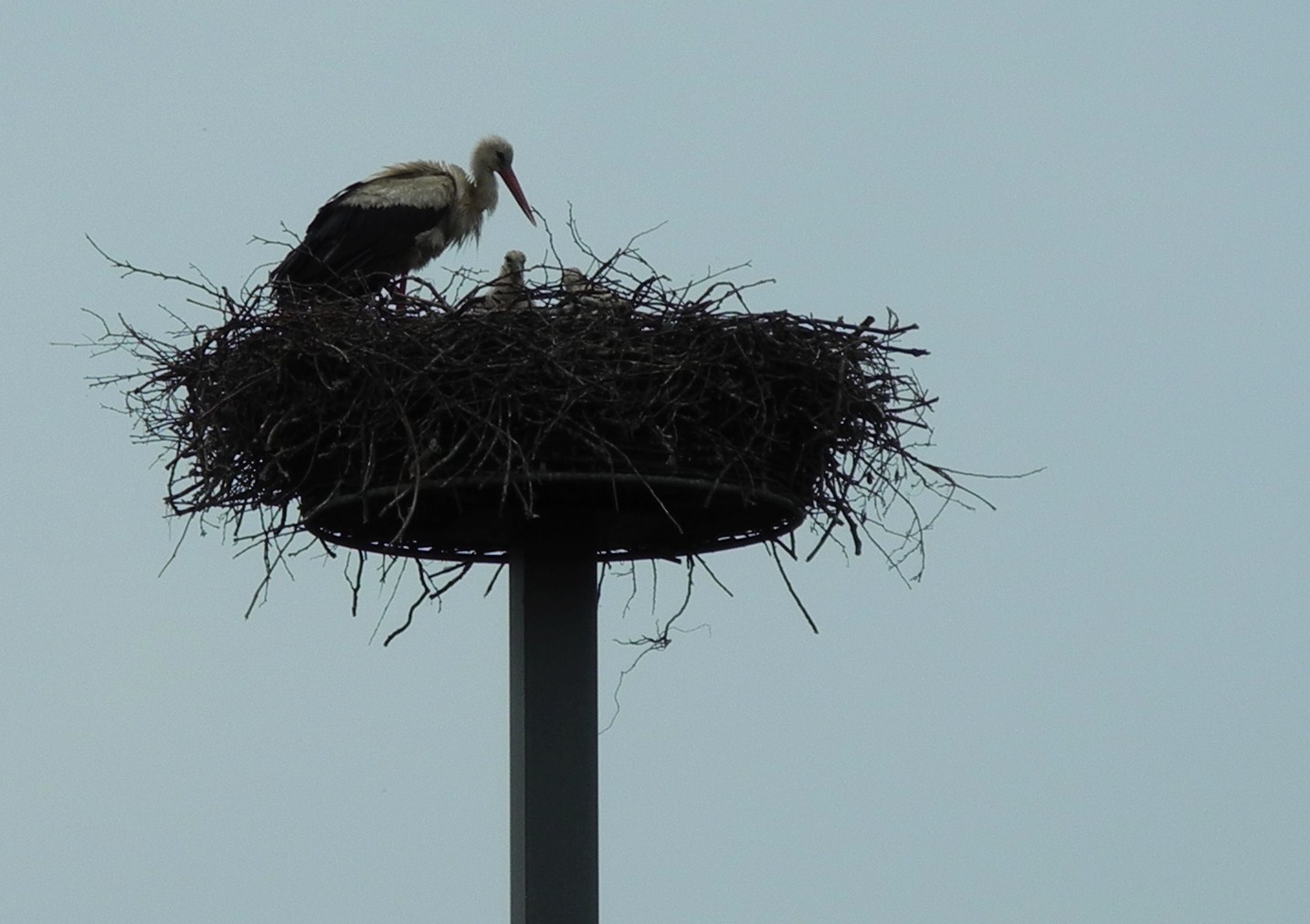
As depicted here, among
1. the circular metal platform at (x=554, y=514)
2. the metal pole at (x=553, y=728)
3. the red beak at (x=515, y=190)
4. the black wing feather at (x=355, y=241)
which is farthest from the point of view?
the red beak at (x=515, y=190)

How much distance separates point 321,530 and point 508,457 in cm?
117

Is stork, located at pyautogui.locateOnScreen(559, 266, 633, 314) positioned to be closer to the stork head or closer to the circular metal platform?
the circular metal platform

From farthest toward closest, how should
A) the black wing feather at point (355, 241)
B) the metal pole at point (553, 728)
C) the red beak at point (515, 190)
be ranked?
the red beak at point (515, 190) → the black wing feather at point (355, 241) → the metal pole at point (553, 728)

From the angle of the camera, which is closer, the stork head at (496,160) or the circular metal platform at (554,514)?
the circular metal platform at (554,514)

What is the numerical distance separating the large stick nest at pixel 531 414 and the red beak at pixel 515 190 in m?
3.25

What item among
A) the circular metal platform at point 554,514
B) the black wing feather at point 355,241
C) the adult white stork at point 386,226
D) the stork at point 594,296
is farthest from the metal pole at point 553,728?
the black wing feather at point 355,241

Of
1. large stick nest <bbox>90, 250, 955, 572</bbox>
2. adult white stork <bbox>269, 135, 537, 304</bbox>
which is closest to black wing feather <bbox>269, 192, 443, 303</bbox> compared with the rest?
adult white stork <bbox>269, 135, 537, 304</bbox>

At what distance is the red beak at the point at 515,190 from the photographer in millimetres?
10578

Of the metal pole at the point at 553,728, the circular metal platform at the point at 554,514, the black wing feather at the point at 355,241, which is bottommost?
the metal pole at the point at 553,728

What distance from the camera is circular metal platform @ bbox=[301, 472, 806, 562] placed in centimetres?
650

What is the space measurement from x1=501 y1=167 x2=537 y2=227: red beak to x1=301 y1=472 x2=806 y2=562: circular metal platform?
347cm

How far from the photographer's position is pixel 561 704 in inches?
260

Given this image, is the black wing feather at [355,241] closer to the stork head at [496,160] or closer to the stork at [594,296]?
the stork head at [496,160]

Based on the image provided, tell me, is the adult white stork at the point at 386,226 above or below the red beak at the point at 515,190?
below
